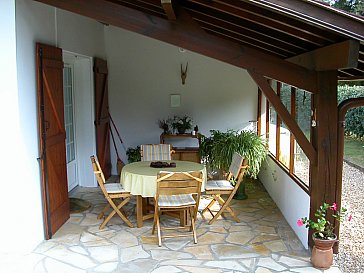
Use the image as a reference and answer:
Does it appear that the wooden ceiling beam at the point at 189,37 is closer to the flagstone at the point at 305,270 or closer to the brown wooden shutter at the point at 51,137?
the brown wooden shutter at the point at 51,137

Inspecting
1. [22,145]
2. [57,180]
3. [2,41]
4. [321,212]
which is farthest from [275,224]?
[2,41]

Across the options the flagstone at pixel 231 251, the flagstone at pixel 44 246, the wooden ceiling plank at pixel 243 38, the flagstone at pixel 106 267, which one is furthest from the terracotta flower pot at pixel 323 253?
the flagstone at pixel 44 246

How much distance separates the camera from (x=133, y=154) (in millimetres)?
7844

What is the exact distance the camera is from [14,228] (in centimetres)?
432

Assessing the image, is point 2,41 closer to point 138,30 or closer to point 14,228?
point 138,30

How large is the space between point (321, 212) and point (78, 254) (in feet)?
8.54

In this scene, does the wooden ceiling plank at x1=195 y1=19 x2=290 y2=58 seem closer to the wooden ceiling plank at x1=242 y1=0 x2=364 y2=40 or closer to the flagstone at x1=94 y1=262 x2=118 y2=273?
the wooden ceiling plank at x1=242 y1=0 x2=364 y2=40

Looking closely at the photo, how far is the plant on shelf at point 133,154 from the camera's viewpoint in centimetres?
772


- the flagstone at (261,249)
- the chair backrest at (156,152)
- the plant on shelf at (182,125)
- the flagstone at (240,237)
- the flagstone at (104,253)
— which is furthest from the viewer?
the plant on shelf at (182,125)

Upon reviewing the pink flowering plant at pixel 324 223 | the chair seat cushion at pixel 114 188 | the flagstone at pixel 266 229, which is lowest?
the flagstone at pixel 266 229

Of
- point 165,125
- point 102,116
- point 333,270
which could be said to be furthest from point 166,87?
point 333,270

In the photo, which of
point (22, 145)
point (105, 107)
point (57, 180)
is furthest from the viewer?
point (105, 107)

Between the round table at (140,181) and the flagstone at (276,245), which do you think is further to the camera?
the round table at (140,181)

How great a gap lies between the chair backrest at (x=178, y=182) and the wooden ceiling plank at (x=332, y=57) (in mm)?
1674
